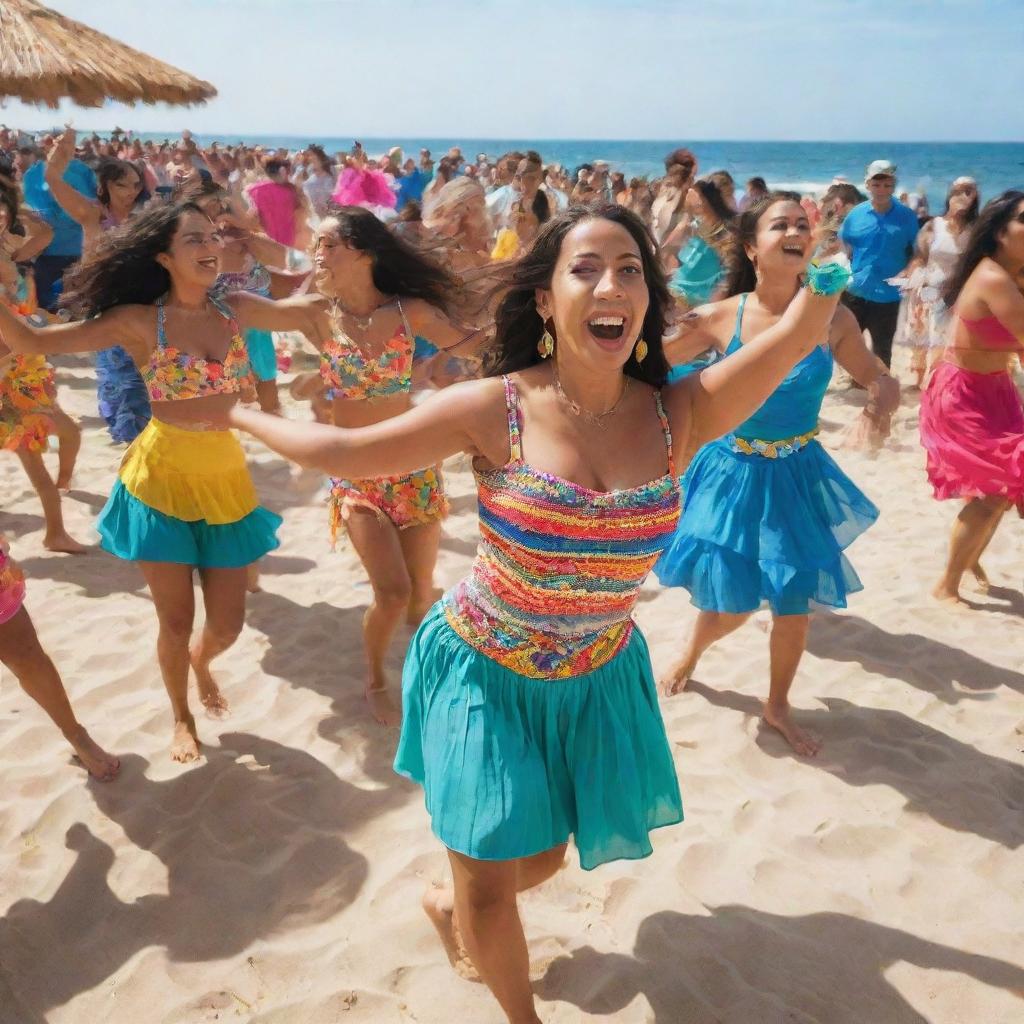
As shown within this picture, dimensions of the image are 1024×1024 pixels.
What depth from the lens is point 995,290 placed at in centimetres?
415

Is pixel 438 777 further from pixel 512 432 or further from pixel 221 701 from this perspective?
pixel 221 701

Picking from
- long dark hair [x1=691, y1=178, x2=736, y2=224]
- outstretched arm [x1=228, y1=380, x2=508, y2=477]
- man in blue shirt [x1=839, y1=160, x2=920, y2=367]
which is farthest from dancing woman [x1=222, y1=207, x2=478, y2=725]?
man in blue shirt [x1=839, y1=160, x2=920, y2=367]

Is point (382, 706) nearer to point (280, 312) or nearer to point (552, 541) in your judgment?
point (280, 312)

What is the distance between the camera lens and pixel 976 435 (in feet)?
14.9

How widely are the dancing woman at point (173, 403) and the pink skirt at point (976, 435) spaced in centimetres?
337

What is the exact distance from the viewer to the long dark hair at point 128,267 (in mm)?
3414

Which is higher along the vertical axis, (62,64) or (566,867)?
(62,64)

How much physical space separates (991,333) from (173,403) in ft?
12.3

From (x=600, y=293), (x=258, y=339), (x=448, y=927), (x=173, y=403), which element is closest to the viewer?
(x=600, y=293)

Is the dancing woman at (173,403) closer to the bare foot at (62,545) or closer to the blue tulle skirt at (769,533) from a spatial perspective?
the blue tulle skirt at (769,533)

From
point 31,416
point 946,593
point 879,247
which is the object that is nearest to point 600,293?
point 946,593

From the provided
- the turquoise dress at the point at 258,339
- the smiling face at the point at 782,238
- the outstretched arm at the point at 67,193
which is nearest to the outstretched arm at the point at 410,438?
the smiling face at the point at 782,238

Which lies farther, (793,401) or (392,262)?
(392,262)

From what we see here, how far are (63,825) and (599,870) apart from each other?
190 centimetres
